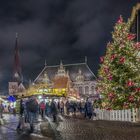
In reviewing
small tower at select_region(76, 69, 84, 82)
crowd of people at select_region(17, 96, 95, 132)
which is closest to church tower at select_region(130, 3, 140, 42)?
crowd of people at select_region(17, 96, 95, 132)

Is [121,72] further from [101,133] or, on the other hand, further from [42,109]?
[42,109]

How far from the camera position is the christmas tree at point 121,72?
25938 millimetres

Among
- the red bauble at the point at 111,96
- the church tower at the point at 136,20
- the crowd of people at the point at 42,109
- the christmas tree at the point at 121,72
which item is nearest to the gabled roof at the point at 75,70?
the church tower at the point at 136,20

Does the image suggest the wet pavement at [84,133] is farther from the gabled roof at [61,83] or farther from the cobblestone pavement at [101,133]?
the gabled roof at [61,83]

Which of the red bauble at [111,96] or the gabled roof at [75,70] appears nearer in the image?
the red bauble at [111,96]

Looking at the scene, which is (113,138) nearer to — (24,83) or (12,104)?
(12,104)

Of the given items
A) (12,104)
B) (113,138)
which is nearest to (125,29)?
(113,138)

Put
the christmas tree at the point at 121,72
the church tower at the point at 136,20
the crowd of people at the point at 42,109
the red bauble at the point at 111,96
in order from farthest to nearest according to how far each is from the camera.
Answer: the church tower at the point at 136,20
the red bauble at the point at 111,96
the christmas tree at the point at 121,72
the crowd of people at the point at 42,109

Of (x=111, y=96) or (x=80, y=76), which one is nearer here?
(x=111, y=96)

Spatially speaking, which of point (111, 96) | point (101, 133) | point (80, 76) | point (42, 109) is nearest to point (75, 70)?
point (80, 76)

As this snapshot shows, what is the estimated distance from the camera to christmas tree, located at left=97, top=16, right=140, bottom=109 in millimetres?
25938

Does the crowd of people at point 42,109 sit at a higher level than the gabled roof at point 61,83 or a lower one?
lower

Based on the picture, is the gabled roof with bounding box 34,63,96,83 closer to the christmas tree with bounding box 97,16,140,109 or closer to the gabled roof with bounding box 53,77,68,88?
the gabled roof with bounding box 53,77,68,88

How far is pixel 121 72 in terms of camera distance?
2652cm
